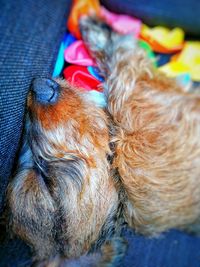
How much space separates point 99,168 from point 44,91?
1.48ft

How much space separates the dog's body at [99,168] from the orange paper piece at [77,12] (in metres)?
0.59

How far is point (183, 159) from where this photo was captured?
1656mm

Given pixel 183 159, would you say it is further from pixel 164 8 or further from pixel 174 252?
pixel 164 8

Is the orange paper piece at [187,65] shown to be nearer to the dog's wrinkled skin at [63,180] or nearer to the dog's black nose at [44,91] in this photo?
the dog's wrinkled skin at [63,180]

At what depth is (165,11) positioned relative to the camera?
2.20 meters

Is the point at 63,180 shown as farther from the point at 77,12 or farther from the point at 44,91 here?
the point at 77,12

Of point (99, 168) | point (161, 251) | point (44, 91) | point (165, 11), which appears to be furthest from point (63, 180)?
point (165, 11)

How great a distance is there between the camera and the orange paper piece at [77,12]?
84.8 inches

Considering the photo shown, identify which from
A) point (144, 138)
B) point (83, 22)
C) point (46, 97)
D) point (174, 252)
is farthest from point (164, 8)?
point (174, 252)

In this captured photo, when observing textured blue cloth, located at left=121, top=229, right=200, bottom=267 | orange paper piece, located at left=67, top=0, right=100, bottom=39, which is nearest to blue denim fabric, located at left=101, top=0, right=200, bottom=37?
orange paper piece, located at left=67, top=0, right=100, bottom=39

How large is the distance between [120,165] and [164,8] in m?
1.14

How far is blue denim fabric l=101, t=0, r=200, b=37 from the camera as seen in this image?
2.20 m

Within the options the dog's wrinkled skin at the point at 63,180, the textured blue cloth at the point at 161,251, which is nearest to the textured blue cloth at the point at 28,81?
the textured blue cloth at the point at 161,251

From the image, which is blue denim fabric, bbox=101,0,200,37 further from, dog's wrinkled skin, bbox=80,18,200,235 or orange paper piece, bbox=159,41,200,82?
dog's wrinkled skin, bbox=80,18,200,235
